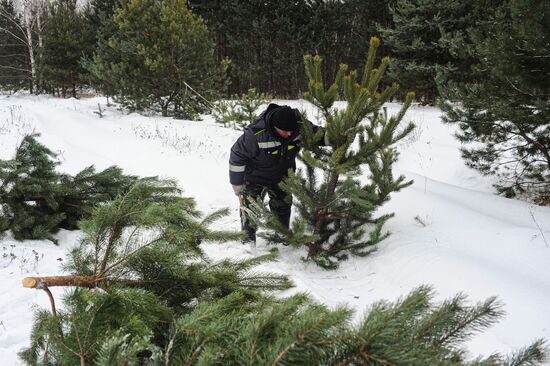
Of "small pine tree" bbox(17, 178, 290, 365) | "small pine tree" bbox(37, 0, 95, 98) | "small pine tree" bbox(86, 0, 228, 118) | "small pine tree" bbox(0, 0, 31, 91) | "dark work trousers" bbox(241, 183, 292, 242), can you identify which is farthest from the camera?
"small pine tree" bbox(0, 0, 31, 91)

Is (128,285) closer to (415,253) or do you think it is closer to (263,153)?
(263,153)

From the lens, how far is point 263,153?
14.1 feet

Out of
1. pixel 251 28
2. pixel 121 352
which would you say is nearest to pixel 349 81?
pixel 121 352

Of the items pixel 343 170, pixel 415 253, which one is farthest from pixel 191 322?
pixel 415 253

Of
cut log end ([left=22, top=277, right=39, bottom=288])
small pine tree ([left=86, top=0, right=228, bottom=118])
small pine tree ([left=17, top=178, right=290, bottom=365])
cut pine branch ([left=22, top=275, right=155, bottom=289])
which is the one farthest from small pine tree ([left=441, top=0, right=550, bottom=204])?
small pine tree ([left=86, top=0, right=228, bottom=118])

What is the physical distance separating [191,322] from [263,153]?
3.39 m

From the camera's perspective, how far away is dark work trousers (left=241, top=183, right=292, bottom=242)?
4566 millimetres

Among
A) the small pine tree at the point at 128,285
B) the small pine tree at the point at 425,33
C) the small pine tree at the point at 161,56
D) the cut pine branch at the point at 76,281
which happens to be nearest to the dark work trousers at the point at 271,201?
the small pine tree at the point at 128,285

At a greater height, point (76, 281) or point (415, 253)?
point (76, 281)

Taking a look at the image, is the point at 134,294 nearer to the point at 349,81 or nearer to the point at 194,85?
the point at 349,81

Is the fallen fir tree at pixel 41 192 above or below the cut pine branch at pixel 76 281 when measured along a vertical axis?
below

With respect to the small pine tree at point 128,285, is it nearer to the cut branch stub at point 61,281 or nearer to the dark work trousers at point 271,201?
the cut branch stub at point 61,281

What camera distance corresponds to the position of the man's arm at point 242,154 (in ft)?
13.9

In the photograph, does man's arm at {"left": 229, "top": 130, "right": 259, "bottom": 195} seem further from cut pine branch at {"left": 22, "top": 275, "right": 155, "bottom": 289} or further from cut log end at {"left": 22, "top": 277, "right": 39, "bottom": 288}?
cut log end at {"left": 22, "top": 277, "right": 39, "bottom": 288}
